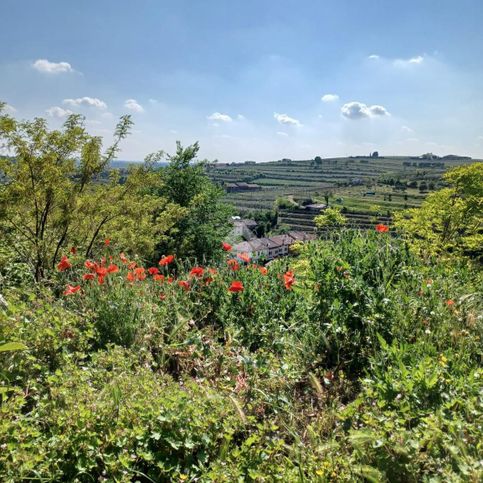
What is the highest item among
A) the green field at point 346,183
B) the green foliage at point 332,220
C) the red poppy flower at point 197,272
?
the green field at point 346,183

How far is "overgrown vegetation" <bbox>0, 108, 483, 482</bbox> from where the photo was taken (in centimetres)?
161

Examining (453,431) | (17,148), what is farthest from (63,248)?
(453,431)

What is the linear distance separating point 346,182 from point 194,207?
12431 centimetres

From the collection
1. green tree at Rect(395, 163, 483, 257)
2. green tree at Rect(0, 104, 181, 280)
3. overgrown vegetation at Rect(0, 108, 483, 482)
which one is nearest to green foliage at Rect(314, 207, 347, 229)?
overgrown vegetation at Rect(0, 108, 483, 482)

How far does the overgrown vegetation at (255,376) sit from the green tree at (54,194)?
1.86 metres

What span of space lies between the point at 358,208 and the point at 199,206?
61.8 m

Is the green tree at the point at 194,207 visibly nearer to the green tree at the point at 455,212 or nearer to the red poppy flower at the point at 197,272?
the green tree at the point at 455,212

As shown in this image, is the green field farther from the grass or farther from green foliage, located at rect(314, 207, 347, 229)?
the grass

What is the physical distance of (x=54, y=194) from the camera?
5484mm

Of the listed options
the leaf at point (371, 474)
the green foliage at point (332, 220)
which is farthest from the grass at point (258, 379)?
the green foliage at point (332, 220)

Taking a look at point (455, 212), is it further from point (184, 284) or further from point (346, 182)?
point (346, 182)

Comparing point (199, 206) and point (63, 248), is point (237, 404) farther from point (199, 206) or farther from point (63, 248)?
point (199, 206)

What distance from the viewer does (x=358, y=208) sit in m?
73.0

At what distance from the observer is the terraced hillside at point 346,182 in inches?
3300
